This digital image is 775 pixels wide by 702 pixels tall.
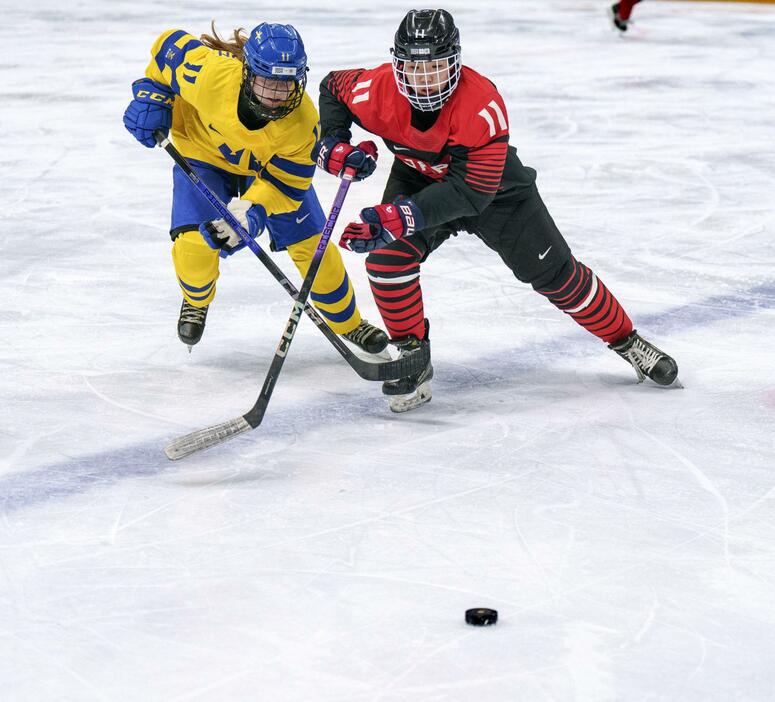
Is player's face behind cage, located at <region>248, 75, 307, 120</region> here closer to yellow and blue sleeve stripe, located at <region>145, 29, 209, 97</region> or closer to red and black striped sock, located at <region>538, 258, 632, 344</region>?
yellow and blue sleeve stripe, located at <region>145, 29, 209, 97</region>

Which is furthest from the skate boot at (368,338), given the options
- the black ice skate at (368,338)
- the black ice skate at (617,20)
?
the black ice skate at (617,20)

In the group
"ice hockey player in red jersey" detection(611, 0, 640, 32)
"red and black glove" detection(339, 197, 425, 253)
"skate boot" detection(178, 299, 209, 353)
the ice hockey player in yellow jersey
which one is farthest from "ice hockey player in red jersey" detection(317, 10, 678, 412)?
"ice hockey player in red jersey" detection(611, 0, 640, 32)

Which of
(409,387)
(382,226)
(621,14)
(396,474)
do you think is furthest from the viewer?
(621,14)

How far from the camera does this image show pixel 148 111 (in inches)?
126

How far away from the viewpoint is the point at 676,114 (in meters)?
6.52

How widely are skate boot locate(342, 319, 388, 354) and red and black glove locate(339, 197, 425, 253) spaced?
26.6 inches

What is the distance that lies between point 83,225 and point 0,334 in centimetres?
111

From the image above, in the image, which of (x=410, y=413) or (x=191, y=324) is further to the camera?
(x=191, y=324)

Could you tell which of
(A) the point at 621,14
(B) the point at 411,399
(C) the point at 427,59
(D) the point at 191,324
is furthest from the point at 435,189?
(A) the point at 621,14

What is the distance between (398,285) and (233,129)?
0.57 meters

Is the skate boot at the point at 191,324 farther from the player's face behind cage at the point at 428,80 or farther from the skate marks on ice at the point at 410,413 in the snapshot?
the player's face behind cage at the point at 428,80

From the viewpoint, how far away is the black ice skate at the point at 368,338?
3541 millimetres

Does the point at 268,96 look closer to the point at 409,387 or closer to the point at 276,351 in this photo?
the point at 276,351

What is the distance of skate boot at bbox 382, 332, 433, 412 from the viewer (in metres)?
3.12
